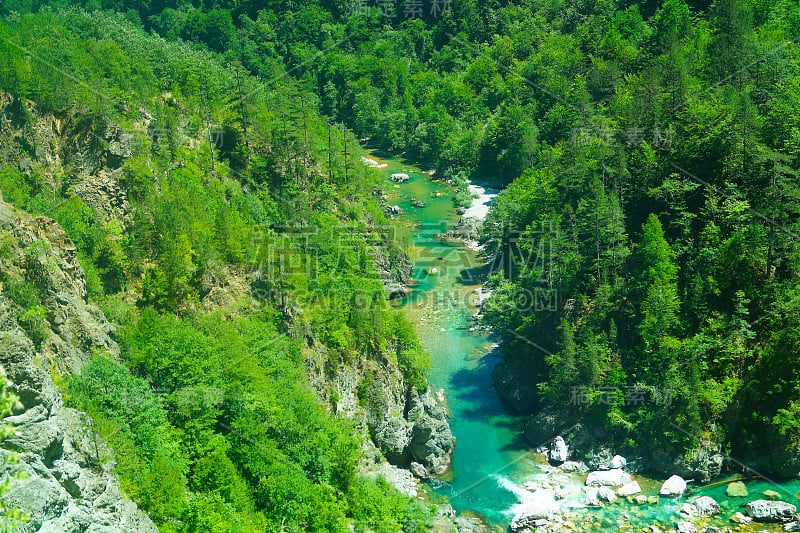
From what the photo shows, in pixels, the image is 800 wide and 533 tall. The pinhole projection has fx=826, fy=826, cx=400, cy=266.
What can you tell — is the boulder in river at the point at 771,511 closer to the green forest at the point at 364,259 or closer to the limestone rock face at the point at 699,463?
the limestone rock face at the point at 699,463

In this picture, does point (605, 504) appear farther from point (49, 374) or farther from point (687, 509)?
point (49, 374)

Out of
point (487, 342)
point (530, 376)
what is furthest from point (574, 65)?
point (530, 376)

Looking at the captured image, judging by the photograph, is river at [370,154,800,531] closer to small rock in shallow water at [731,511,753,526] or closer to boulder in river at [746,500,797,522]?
small rock in shallow water at [731,511,753,526]

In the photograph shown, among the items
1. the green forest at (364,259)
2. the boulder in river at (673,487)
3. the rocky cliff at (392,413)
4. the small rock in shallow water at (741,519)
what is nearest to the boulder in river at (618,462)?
the green forest at (364,259)

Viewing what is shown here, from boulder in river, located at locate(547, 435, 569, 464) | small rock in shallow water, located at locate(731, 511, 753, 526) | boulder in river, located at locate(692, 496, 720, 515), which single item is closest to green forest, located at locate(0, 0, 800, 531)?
boulder in river, located at locate(547, 435, 569, 464)

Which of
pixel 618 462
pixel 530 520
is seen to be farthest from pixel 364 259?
pixel 618 462

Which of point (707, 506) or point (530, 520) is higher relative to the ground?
point (707, 506)

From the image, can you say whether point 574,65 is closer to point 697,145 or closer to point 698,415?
point 697,145
